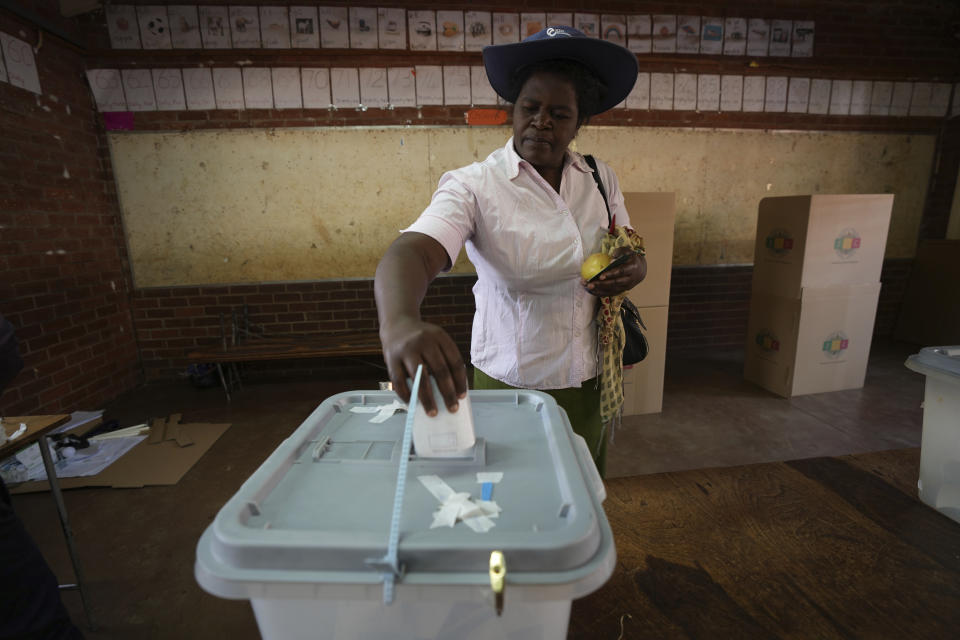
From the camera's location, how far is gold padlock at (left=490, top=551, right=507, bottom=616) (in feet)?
1.49

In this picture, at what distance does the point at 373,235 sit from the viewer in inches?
144

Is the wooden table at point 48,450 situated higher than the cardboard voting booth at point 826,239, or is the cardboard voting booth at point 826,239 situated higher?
the cardboard voting booth at point 826,239

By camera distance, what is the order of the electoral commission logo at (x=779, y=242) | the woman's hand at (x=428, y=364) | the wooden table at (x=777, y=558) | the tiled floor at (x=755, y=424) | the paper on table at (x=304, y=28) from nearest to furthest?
the woman's hand at (x=428, y=364) → the wooden table at (x=777, y=558) → the tiled floor at (x=755, y=424) → the electoral commission logo at (x=779, y=242) → the paper on table at (x=304, y=28)

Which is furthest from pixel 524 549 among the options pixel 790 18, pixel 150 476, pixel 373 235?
pixel 790 18

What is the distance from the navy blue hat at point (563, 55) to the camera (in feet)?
3.34

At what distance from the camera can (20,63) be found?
8.82 feet

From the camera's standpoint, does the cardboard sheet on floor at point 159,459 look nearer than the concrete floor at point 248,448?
No

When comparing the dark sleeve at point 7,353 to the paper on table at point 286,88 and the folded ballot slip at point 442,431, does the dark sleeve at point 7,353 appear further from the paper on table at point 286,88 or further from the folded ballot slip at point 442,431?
the paper on table at point 286,88

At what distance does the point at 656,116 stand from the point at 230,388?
4164 millimetres

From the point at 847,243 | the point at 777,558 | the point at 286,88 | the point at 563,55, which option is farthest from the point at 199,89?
the point at 847,243

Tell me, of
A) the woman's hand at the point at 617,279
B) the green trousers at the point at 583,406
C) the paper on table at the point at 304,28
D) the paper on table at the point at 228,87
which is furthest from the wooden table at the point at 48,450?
the paper on table at the point at 304,28

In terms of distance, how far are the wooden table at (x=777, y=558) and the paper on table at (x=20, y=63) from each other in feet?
12.9

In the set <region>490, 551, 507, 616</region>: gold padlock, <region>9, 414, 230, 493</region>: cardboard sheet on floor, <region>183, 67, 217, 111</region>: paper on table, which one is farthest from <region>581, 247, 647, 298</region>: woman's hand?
<region>183, 67, 217, 111</region>: paper on table

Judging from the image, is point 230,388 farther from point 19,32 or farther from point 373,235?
point 19,32
